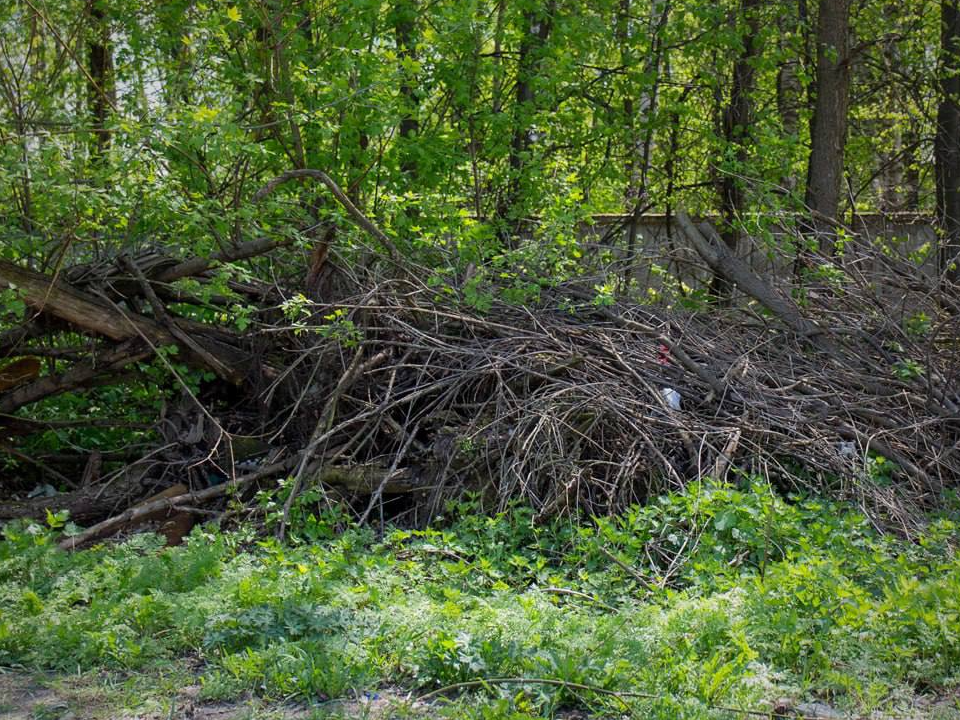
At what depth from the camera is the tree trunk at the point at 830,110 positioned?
35.4 ft

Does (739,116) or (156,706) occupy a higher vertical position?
(739,116)

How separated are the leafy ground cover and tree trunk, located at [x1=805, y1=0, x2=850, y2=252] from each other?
5401 millimetres

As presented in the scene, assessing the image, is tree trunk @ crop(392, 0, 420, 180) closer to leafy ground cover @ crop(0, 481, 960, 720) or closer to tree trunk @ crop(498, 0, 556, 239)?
tree trunk @ crop(498, 0, 556, 239)

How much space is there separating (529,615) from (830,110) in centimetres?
813

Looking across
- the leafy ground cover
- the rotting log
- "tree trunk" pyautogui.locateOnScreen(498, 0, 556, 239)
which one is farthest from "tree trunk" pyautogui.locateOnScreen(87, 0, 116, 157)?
the leafy ground cover

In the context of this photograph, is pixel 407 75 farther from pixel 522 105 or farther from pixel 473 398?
pixel 473 398

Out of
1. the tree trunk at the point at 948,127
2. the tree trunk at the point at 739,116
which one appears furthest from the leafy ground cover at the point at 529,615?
the tree trunk at the point at 948,127

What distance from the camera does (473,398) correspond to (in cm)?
747

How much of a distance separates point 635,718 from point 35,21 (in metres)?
7.99

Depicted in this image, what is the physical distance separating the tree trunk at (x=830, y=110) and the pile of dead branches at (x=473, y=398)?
8.67 ft

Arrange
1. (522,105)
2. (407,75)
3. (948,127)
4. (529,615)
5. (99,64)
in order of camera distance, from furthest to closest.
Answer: (948,127), (99,64), (522,105), (407,75), (529,615)

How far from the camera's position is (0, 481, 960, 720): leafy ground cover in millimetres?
4227

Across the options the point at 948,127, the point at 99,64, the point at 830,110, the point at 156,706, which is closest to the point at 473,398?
the point at 156,706

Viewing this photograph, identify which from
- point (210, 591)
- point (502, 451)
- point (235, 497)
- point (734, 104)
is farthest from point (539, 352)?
point (734, 104)
